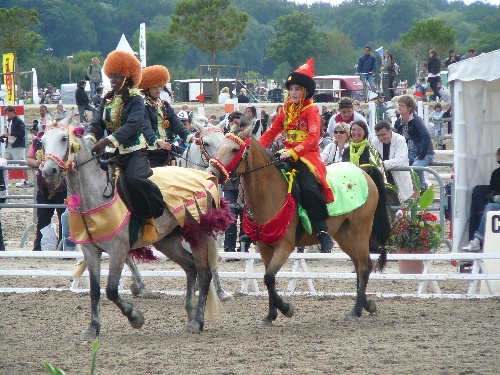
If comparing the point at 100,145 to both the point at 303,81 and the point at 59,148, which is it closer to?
the point at 59,148

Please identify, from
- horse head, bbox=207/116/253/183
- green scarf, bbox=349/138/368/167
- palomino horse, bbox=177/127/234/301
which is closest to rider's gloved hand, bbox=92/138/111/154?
horse head, bbox=207/116/253/183

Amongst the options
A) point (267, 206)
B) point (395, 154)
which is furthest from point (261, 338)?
point (395, 154)

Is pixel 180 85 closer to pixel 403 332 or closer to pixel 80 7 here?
pixel 403 332

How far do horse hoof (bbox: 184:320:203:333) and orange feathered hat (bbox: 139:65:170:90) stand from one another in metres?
2.90

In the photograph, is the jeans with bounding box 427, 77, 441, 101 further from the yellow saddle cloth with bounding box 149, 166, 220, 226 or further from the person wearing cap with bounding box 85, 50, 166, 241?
the person wearing cap with bounding box 85, 50, 166, 241

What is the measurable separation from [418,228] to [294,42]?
197 feet

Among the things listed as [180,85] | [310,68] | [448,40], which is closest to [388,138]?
[310,68]

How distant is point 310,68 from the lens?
9586 mm

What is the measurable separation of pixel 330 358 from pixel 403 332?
1307 mm

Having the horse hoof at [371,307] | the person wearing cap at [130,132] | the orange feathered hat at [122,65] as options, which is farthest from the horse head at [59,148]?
the horse hoof at [371,307]

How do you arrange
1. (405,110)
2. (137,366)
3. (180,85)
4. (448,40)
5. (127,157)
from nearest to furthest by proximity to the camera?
(137,366) → (127,157) → (405,110) → (180,85) → (448,40)

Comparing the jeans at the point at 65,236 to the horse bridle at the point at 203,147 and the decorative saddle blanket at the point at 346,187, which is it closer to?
the horse bridle at the point at 203,147

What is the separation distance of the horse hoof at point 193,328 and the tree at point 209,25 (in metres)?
38.5

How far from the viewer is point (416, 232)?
11.4m
